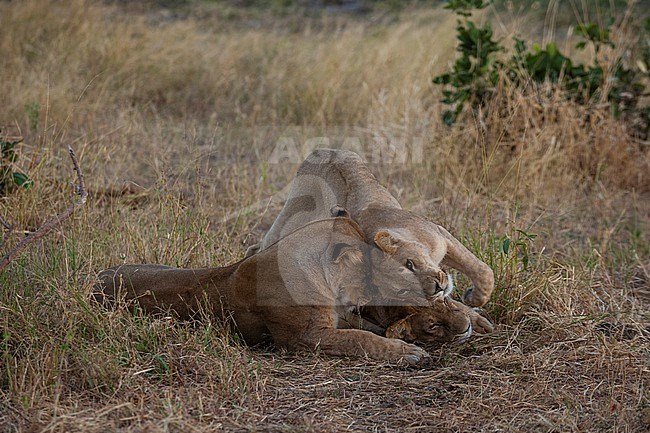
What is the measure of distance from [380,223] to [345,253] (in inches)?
14.8

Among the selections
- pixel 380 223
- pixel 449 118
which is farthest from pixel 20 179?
pixel 449 118

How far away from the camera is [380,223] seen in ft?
12.7

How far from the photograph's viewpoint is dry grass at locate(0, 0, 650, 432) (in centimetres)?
318

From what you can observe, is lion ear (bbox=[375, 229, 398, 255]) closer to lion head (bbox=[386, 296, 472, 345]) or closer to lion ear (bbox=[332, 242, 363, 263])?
lion ear (bbox=[332, 242, 363, 263])

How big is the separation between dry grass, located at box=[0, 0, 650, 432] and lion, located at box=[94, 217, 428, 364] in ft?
0.27

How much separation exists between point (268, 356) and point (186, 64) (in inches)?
218

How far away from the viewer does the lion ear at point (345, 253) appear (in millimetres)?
3541

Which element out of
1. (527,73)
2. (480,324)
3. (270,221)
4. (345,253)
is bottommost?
(270,221)

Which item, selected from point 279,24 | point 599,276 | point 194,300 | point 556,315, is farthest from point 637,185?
point 279,24

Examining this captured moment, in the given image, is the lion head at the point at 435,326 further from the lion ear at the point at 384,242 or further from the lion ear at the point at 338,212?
the lion ear at the point at 338,212

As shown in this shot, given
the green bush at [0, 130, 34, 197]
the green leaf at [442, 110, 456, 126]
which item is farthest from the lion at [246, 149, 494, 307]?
the green leaf at [442, 110, 456, 126]

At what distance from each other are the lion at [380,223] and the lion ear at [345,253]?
73mm

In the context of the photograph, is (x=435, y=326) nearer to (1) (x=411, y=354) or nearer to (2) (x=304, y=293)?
(1) (x=411, y=354)

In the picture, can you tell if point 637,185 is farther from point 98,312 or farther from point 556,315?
point 98,312
